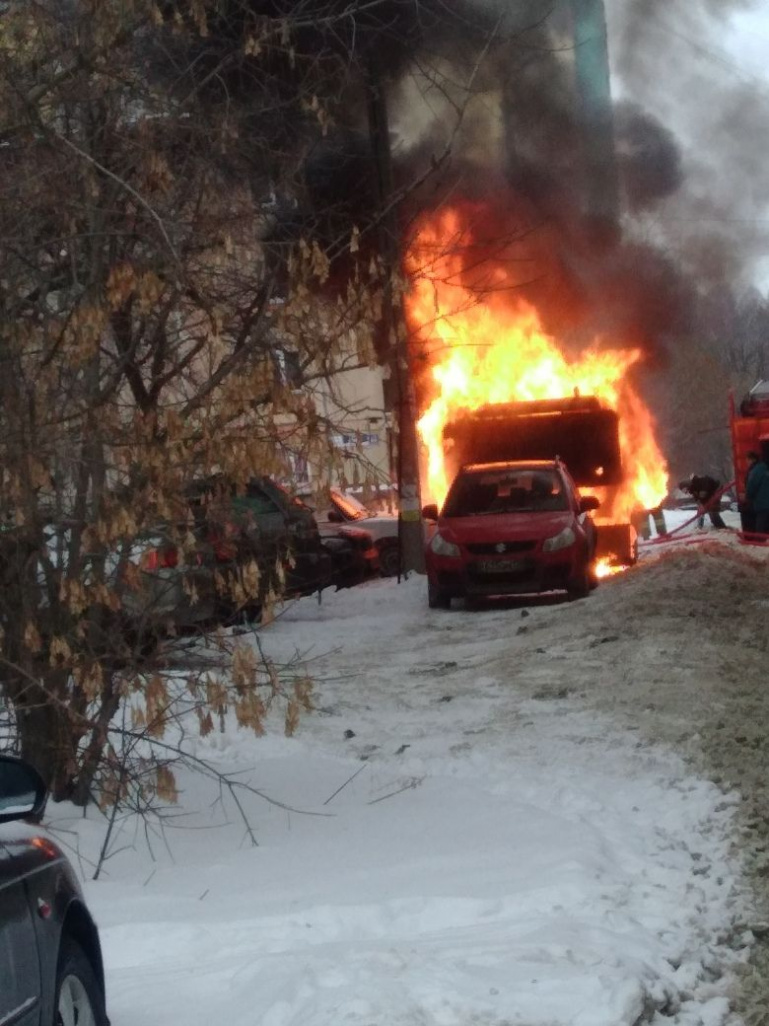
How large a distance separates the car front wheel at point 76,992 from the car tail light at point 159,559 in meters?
2.91

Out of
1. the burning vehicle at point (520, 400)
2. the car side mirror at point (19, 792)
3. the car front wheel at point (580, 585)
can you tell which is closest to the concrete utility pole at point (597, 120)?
the burning vehicle at point (520, 400)

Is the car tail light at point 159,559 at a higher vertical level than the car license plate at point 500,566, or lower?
higher

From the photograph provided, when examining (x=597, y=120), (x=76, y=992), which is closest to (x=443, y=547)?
(x=597, y=120)

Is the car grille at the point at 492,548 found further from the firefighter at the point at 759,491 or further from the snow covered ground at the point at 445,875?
the firefighter at the point at 759,491

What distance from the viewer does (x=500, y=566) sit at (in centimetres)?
1747

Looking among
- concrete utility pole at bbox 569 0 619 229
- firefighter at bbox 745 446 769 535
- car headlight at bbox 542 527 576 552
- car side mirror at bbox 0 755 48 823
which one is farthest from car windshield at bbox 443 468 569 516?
car side mirror at bbox 0 755 48 823

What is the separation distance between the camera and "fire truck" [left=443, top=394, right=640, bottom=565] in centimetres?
2231

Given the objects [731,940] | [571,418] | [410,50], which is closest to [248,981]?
[731,940]

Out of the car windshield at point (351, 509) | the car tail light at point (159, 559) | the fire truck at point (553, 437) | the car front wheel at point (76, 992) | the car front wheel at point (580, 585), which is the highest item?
the fire truck at point (553, 437)

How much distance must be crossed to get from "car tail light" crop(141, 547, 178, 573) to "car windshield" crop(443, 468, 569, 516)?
11516 mm

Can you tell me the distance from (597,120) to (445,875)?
63.6 ft

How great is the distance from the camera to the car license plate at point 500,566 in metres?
17.5

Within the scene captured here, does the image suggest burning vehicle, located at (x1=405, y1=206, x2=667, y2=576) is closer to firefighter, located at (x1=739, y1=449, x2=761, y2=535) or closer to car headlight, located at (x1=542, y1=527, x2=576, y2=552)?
firefighter, located at (x1=739, y1=449, x2=761, y2=535)

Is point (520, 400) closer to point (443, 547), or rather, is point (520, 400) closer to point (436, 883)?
point (443, 547)
